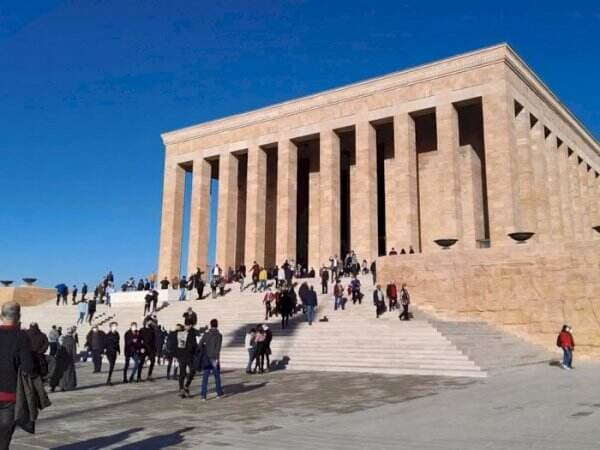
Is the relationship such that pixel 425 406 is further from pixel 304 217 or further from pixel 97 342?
pixel 304 217

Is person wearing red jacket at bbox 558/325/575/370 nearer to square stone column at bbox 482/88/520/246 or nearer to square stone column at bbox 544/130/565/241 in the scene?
square stone column at bbox 482/88/520/246

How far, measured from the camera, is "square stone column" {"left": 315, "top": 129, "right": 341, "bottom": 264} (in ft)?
97.8

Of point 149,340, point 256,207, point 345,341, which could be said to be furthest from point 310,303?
point 256,207

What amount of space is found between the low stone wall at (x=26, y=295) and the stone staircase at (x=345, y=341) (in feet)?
37.9

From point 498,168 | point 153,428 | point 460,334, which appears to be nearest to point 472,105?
point 498,168

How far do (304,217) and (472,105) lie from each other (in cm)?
1453

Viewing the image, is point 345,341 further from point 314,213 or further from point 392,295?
point 314,213

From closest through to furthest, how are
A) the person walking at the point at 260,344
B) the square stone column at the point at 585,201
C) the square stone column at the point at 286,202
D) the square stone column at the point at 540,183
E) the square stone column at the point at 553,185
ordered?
the person walking at the point at 260,344, the square stone column at the point at 540,183, the square stone column at the point at 553,185, the square stone column at the point at 286,202, the square stone column at the point at 585,201

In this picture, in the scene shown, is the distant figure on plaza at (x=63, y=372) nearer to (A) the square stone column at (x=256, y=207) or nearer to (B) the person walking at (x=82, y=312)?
(B) the person walking at (x=82, y=312)

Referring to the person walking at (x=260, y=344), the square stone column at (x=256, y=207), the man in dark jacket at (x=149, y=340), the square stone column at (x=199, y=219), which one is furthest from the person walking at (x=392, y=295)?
the square stone column at (x=199, y=219)

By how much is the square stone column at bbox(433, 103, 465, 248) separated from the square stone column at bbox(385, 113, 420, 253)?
1418mm

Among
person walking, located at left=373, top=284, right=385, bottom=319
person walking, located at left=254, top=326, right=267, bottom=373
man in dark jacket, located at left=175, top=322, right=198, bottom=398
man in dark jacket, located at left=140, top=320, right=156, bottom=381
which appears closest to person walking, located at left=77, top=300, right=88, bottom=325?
man in dark jacket, located at left=140, top=320, right=156, bottom=381

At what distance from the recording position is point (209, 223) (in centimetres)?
3556

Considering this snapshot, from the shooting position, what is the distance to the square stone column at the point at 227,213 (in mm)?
33719
